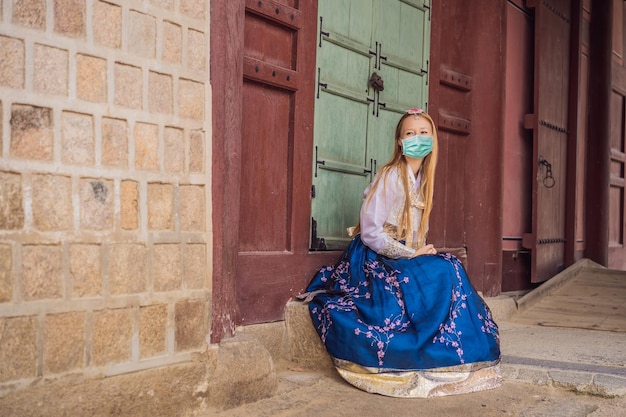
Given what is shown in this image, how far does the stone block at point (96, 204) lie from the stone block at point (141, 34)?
0.48m

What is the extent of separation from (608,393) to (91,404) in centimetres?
223

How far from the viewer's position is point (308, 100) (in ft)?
13.1

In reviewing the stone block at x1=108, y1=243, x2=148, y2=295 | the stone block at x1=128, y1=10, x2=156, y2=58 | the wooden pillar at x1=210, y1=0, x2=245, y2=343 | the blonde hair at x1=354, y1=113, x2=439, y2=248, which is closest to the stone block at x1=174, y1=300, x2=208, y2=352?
the wooden pillar at x1=210, y1=0, x2=245, y2=343

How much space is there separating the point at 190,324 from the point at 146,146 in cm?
70

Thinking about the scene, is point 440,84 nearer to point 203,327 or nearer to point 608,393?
point 608,393

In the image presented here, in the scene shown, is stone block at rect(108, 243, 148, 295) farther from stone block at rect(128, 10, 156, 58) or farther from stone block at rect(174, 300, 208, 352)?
stone block at rect(128, 10, 156, 58)

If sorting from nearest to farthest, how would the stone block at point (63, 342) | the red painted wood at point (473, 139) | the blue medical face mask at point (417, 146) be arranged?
the stone block at point (63, 342)
the blue medical face mask at point (417, 146)
the red painted wood at point (473, 139)

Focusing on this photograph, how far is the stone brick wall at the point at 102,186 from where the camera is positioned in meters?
2.25

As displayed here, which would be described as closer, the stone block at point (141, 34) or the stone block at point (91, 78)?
the stone block at point (91, 78)

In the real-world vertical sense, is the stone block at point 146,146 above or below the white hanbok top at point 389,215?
above

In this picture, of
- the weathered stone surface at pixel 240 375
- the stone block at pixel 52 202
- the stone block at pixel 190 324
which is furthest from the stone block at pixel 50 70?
the weathered stone surface at pixel 240 375

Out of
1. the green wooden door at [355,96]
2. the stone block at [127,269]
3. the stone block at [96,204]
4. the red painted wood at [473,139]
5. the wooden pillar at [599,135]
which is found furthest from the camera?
the wooden pillar at [599,135]

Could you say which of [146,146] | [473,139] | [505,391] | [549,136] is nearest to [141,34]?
[146,146]

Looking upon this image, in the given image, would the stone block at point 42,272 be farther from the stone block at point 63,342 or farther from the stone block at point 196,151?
the stone block at point 196,151
